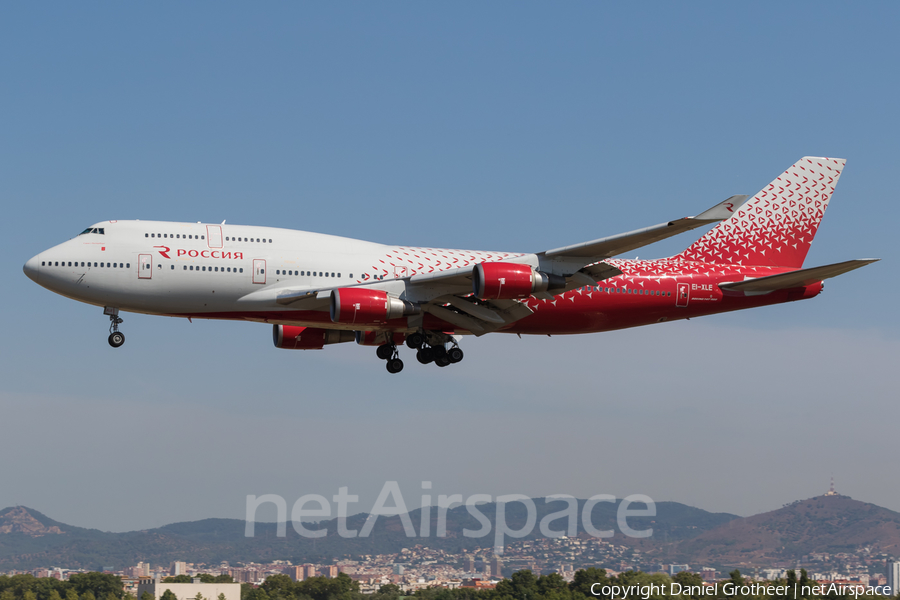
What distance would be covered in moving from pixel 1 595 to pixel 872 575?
127 m

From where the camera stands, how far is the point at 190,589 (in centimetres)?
8794

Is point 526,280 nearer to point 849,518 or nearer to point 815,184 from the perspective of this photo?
point 815,184

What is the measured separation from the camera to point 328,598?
277 feet

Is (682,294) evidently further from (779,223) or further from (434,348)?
(434,348)

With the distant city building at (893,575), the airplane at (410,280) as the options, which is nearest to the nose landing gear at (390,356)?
the airplane at (410,280)

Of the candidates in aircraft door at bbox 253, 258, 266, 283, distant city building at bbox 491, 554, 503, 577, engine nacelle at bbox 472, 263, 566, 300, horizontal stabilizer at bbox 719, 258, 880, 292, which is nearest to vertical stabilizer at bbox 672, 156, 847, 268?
horizontal stabilizer at bbox 719, 258, 880, 292

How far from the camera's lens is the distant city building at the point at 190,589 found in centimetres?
8256

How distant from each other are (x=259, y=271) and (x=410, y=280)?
5714mm

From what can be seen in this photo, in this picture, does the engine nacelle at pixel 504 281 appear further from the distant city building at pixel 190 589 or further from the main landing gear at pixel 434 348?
the distant city building at pixel 190 589

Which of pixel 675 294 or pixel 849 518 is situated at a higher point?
pixel 675 294

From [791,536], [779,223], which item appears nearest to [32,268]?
[779,223]

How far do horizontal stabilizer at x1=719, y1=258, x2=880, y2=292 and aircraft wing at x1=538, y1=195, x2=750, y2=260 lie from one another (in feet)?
24.5

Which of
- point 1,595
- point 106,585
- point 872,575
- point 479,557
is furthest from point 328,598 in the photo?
point 872,575

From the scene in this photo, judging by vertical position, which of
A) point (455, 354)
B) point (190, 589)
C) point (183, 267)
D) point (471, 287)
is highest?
point (183, 267)
